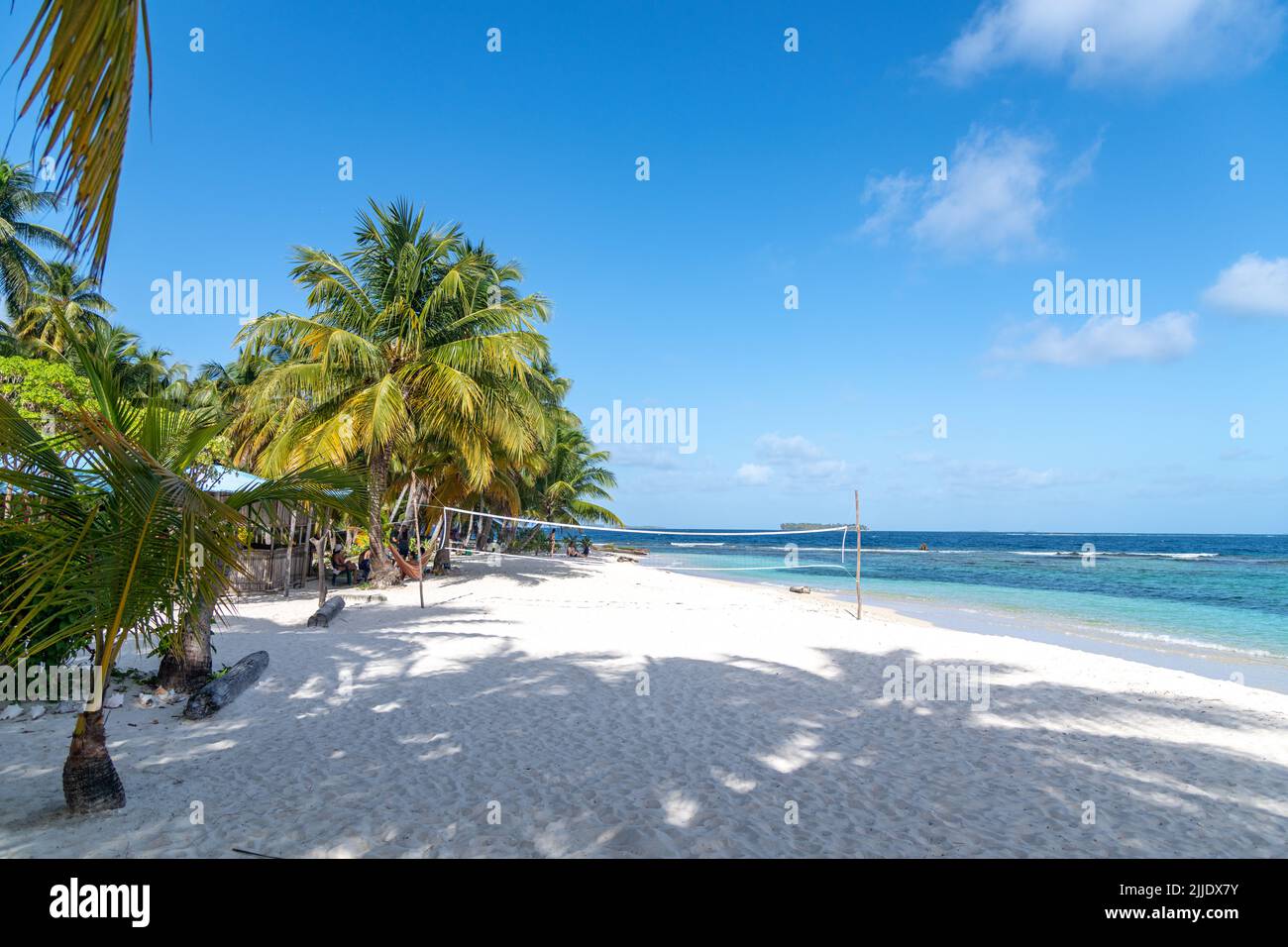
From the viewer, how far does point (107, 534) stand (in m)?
2.94

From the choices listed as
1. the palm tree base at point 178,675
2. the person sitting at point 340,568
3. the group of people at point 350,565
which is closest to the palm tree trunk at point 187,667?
the palm tree base at point 178,675

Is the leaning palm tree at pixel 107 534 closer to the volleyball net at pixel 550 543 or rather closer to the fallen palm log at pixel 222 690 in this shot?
the fallen palm log at pixel 222 690

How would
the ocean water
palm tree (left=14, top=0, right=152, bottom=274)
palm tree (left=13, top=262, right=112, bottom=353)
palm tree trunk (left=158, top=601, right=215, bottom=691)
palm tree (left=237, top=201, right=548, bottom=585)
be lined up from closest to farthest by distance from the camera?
palm tree (left=14, top=0, right=152, bottom=274) < palm tree trunk (left=158, top=601, right=215, bottom=691) < palm tree (left=237, top=201, right=548, bottom=585) < the ocean water < palm tree (left=13, top=262, right=112, bottom=353)

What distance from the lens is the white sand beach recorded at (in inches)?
131

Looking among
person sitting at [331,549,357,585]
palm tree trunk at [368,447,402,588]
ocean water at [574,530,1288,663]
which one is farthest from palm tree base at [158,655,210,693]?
person sitting at [331,549,357,585]

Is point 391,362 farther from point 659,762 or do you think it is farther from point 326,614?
point 659,762

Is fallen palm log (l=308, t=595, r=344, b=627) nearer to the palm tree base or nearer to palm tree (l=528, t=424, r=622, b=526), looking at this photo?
the palm tree base

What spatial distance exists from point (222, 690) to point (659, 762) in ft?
12.5

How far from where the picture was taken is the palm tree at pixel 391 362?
12664mm

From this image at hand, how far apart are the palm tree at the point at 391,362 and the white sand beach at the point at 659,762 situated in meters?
5.54

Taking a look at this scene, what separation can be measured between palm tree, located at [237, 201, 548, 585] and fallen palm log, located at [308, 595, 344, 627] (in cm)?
246

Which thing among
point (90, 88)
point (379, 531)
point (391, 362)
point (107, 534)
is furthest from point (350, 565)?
point (90, 88)
